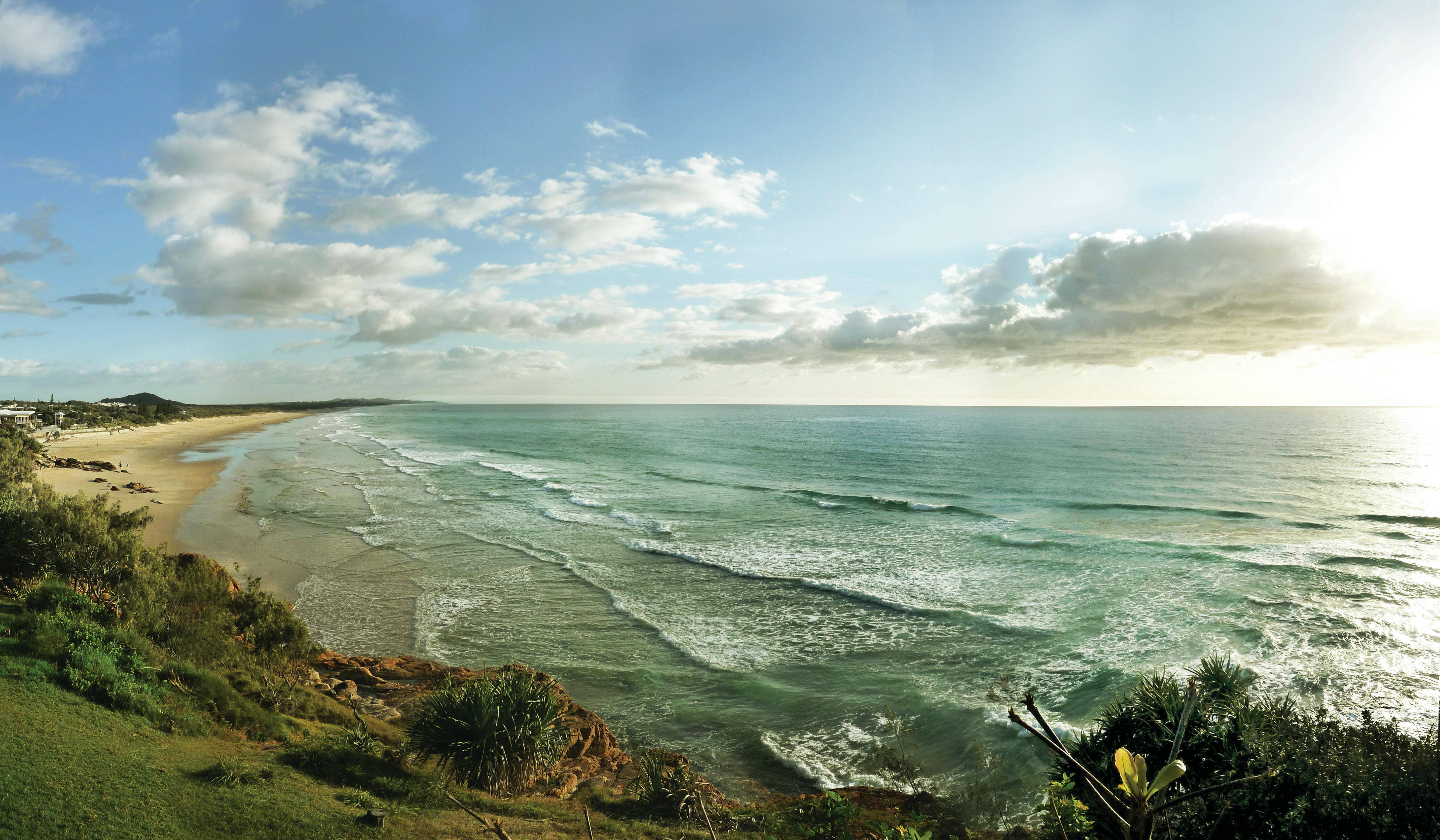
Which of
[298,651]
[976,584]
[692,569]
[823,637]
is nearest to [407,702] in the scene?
[298,651]

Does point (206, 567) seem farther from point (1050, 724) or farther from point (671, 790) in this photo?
point (1050, 724)

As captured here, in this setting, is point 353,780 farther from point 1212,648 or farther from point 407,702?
point 1212,648

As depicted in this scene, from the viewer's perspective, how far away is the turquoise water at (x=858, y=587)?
623 inches

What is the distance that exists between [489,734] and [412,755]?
1595 mm

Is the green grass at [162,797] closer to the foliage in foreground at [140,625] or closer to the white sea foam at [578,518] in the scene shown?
the foliage in foreground at [140,625]

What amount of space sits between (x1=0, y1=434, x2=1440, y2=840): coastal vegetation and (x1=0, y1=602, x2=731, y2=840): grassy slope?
32 millimetres

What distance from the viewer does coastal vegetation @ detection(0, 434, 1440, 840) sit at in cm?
789

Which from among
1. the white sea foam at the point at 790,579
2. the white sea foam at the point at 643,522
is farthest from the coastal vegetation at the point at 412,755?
the white sea foam at the point at 643,522

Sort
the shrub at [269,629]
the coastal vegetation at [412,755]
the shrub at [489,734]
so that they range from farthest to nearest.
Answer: the shrub at [269,629] < the shrub at [489,734] < the coastal vegetation at [412,755]

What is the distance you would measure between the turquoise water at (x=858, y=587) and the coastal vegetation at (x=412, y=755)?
1.99 meters

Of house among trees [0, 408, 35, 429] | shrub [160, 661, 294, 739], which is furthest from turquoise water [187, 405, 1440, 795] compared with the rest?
house among trees [0, 408, 35, 429]

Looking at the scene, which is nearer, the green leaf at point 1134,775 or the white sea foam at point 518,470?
the green leaf at point 1134,775

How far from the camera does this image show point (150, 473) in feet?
169

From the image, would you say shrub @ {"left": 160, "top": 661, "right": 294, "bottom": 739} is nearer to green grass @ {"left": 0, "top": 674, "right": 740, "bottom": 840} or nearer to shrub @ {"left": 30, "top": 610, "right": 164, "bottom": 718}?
shrub @ {"left": 30, "top": 610, "right": 164, "bottom": 718}
